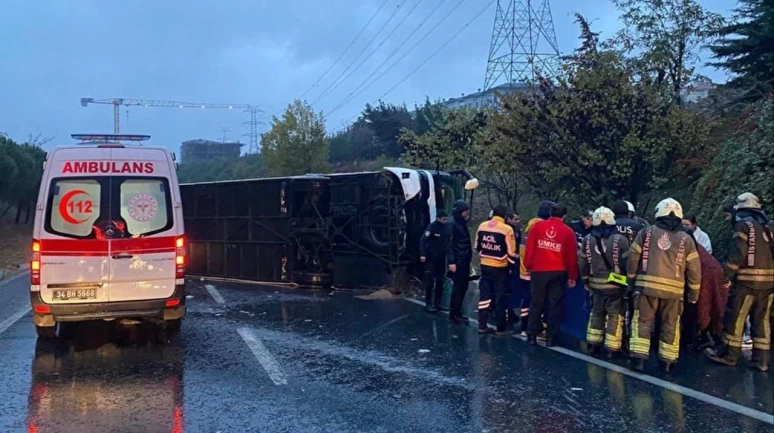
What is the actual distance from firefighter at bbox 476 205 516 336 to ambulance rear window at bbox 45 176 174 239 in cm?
392

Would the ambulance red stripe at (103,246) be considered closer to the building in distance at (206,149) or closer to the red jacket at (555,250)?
the red jacket at (555,250)

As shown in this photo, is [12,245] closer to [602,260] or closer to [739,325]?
[602,260]

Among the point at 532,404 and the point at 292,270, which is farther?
the point at 292,270

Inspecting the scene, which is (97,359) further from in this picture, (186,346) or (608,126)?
(608,126)

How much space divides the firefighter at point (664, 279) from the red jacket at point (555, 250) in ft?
4.10

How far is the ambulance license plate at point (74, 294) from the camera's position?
822cm

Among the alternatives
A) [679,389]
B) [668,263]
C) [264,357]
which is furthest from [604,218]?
[264,357]

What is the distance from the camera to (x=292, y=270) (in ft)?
48.4

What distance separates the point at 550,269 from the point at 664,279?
1.63 meters

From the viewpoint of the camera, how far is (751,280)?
713 centimetres

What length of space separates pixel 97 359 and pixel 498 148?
9101 millimetres

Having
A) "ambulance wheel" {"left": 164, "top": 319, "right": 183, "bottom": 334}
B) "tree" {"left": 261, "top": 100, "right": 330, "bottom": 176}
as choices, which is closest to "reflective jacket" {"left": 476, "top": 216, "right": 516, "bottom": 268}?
"ambulance wheel" {"left": 164, "top": 319, "right": 183, "bottom": 334}

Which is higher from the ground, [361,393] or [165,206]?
[165,206]

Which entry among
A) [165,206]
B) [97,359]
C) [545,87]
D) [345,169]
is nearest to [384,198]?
[545,87]
